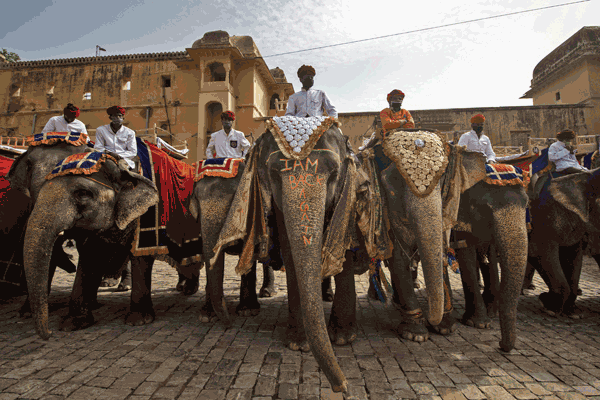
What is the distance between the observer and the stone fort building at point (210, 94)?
25.3 meters

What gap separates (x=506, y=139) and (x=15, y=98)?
43.3 metres

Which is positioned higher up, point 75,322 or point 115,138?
point 115,138

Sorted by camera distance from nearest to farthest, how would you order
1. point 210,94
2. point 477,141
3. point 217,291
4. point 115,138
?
point 217,291 → point 115,138 → point 477,141 → point 210,94

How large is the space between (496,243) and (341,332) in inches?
87.2

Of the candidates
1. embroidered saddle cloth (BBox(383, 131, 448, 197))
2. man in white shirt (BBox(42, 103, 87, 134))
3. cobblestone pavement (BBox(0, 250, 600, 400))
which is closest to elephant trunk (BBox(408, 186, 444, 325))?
embroidered saddle cloth (BBox(383, 131, 448, 197))

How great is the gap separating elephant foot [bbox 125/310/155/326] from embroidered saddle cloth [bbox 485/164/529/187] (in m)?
5.02

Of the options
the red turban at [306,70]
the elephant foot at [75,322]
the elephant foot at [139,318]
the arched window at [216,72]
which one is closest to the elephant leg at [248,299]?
the elephant foot at [139,318]

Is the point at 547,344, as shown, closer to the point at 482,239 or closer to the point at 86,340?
the point at 482,239

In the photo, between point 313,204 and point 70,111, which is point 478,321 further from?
point 70,111

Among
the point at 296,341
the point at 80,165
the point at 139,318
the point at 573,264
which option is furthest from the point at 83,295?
the point at 573,264

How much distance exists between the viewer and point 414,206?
3.58m

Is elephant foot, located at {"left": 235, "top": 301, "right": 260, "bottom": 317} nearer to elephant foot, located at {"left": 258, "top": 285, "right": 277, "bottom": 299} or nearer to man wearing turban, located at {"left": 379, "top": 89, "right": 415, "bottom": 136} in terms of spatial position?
elephant foot, located at {"left": 258, "top": 285, "right": 277, "bottom": 299}

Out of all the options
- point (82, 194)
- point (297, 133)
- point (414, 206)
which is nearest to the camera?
point (297, 133)

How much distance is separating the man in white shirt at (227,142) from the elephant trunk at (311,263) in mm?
3234
